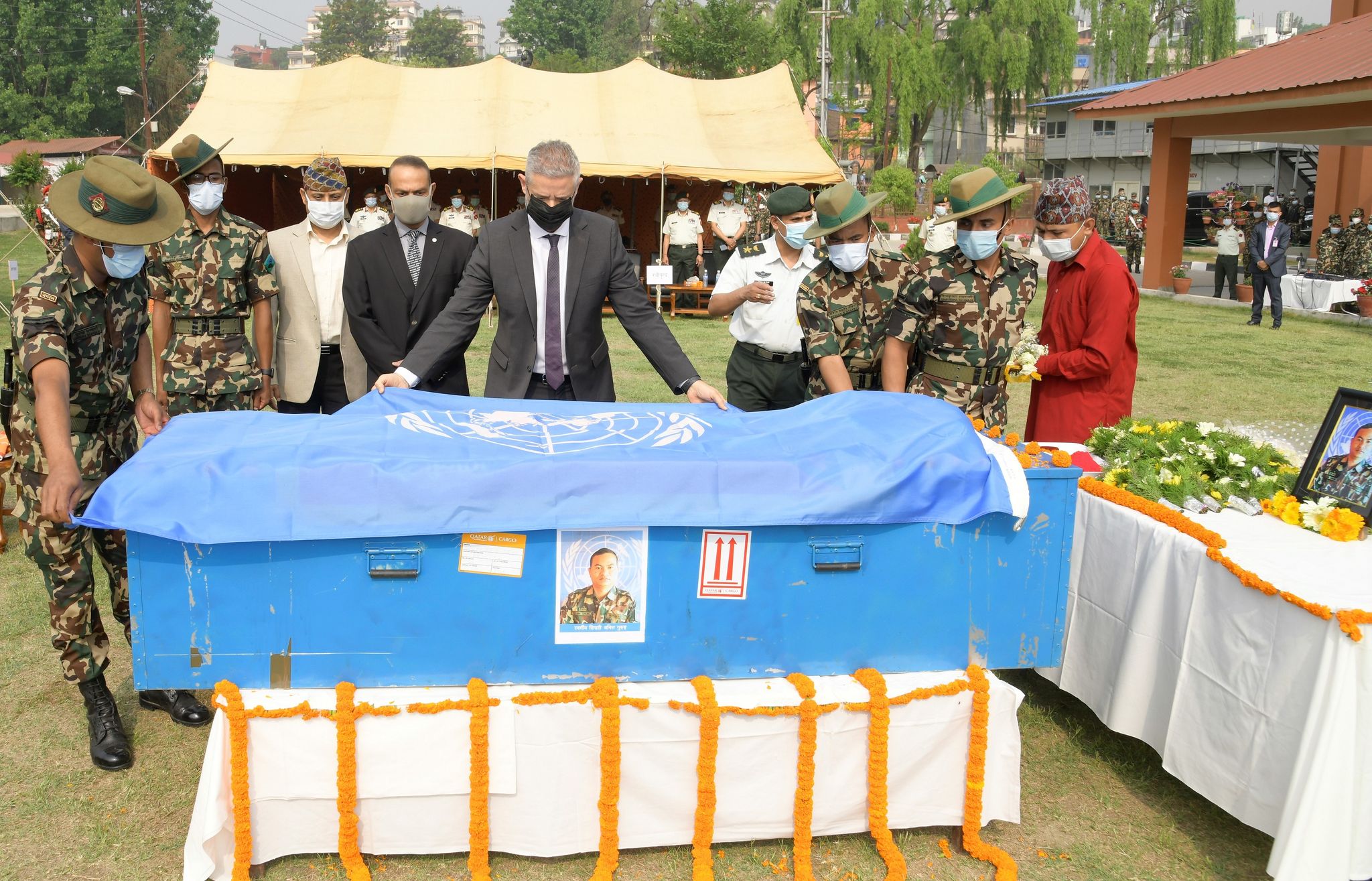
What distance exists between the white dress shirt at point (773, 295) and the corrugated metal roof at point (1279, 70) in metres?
11.4

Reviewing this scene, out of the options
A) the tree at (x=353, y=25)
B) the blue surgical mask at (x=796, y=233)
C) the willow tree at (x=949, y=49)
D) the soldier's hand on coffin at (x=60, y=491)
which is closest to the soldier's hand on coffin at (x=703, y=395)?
the soldier's hand on coffin at (x=60, y=491)

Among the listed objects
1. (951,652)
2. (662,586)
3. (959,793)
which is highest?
(662,586)

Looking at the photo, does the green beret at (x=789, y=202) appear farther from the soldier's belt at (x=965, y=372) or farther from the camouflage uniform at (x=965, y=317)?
the soldier's belt at (x=965, y=372)

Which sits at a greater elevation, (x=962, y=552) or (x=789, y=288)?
(x=789, y=288)

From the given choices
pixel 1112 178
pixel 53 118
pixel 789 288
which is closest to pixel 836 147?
pixel 1112 178

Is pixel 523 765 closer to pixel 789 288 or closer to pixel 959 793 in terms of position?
pixel 959 793

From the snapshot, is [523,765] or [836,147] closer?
[523,765]

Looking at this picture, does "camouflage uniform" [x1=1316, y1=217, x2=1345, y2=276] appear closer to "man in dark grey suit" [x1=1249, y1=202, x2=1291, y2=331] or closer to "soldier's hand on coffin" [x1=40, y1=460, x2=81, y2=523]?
"man in dark grey suit" [x1=1249, y1=202, x2=1291, y2=331]

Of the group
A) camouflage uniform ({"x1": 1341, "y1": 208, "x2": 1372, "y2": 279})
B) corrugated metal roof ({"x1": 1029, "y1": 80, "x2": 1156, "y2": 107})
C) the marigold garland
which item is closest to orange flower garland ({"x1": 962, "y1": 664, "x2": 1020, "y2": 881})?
the marigold garland

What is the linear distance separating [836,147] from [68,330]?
52634 millimetres

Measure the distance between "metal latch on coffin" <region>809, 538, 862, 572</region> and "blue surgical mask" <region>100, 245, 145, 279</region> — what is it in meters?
2.03

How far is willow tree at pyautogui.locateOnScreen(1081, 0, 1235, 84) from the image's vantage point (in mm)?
37688

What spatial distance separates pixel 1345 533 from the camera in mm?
2730

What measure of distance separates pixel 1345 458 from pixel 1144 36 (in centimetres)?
4122
